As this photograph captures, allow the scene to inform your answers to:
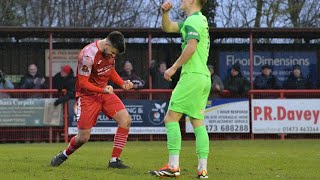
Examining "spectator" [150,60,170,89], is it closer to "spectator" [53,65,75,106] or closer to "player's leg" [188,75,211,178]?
"spectator" [53,65,75,106]

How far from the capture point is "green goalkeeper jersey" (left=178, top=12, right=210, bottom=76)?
29.9 ft

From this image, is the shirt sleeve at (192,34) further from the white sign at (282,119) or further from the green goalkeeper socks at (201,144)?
the white sign at (282,119)

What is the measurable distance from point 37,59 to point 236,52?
6.58m

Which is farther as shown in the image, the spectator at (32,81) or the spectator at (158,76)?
the spectator at (158,76)

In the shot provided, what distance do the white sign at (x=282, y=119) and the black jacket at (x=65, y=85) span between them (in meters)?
5.17

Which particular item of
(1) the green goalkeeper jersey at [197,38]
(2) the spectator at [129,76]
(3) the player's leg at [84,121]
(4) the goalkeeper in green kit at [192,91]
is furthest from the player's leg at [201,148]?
(2) the spectator at [129,76]

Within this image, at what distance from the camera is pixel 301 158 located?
13.5 metres

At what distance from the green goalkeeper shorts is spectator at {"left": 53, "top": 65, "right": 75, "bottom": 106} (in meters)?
12.2

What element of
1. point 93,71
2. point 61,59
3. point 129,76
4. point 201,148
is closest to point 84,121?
point 93,71

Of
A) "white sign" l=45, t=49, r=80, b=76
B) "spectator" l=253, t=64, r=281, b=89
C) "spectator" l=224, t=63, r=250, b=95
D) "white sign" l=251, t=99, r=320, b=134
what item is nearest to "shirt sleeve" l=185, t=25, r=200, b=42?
"white sign" l=251, t=99, r=320, b=134

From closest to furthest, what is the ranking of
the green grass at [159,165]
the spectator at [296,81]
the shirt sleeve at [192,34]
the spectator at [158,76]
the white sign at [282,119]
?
the shirt sleeve at [192,34] < the green grass at [159,165] < the white sign at [282,119] < the spectator at [158,76] < the spectator at [296,81]

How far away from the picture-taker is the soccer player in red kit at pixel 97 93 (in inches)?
424

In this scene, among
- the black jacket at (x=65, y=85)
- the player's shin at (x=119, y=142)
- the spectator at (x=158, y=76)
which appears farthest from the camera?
the spectator at (x=158, y=76)

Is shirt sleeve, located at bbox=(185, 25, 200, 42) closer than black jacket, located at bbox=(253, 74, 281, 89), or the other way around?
shirt sleeve, located at bbox=(185, 25, 200, 42)
